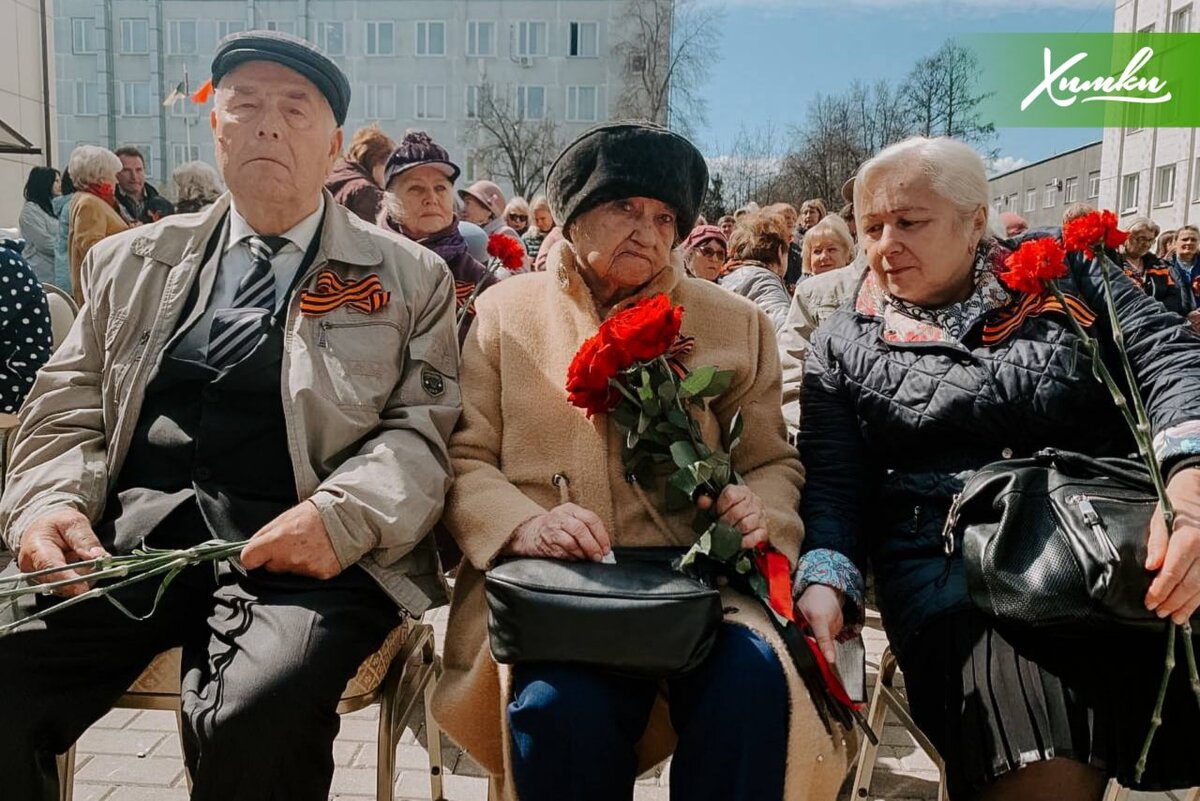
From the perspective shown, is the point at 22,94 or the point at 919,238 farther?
the point at 22,94

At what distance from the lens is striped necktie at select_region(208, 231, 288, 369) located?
2189 mm

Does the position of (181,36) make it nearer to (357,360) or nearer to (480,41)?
(480,41)

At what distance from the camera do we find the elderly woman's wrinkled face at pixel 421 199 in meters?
4.25

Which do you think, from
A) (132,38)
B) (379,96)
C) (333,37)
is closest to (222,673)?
(379,96)

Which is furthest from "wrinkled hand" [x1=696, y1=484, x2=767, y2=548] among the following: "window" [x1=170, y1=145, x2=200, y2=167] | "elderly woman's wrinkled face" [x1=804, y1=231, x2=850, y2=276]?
"window" [x1=170, y1=145, x2=200, y2=167]

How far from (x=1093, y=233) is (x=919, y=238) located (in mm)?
386

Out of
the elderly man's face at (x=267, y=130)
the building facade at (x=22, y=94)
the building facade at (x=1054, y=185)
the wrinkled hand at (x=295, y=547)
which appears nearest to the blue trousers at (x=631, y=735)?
the wrinkled hand at (x=295, y=547)

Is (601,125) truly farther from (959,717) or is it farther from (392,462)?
(959,717)

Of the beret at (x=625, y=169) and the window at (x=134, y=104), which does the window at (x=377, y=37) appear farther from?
the beret at (x=625, y=169)

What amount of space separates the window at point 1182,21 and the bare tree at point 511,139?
68.1 ft

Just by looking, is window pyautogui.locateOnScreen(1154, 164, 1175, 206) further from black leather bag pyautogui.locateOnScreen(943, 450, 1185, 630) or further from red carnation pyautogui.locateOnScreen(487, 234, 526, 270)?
black leather bag pyautogui.locateOnScreen(943, 450, 1185, 630)

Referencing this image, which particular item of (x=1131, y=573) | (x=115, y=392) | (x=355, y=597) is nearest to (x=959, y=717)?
(x=1131, y=573)

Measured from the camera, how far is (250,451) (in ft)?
7.06

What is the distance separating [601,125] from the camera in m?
2.34
